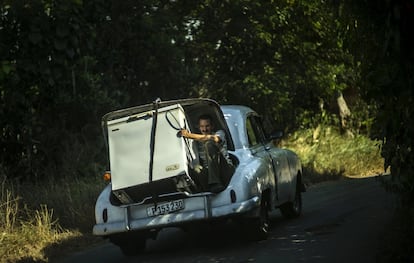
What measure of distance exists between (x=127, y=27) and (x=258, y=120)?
332 inches

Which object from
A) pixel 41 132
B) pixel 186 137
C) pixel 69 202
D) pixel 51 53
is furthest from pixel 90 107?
pixel 186 137

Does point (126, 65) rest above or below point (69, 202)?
above

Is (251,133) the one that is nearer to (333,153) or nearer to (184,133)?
(184,133)

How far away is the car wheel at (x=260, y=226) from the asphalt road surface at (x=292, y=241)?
88mm

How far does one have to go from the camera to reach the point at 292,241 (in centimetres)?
1022

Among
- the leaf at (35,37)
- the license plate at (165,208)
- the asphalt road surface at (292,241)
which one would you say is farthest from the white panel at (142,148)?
the leaf at (35,37)

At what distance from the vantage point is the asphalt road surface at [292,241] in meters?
9.19

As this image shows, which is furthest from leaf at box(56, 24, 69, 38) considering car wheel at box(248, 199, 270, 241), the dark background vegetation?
car wheel at box(248, 199, 270, 241)

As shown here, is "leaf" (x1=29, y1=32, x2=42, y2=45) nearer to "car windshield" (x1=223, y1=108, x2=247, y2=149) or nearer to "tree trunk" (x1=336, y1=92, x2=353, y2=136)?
"car windshield" (x1=223, y1=108, x2=247, y2=149)

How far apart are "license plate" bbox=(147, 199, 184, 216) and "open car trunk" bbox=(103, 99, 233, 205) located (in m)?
0.09

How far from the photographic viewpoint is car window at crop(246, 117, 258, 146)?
1125 cm

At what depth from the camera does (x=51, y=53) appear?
11555mm

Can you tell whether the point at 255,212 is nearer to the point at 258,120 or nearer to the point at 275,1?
the point at 258,120

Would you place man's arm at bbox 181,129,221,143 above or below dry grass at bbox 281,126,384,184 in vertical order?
above
